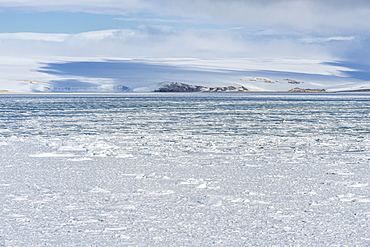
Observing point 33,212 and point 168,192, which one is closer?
point 33,212

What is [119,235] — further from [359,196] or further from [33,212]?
[359,196]

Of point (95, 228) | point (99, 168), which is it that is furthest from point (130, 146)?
point (95, 228)

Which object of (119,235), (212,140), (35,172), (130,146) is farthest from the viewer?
(212,140)

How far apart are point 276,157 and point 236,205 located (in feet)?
14.1

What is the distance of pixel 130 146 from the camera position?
12.1 meters

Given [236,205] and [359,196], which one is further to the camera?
[359,196]

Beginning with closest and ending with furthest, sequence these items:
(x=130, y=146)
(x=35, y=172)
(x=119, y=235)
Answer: (x=119, y=235), (x=35, y=172), (x=130, y=146)

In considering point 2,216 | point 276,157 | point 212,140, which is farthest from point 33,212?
point 212,140

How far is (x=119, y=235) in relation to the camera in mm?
4809

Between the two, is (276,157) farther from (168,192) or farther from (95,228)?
(95,228)

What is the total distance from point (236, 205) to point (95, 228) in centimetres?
184

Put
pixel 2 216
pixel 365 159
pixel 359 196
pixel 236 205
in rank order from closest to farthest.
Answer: pixel 2 216
pixel 236 205
pixel 359 196
pixel 365 159

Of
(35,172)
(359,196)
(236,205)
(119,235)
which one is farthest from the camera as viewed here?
(35,172)

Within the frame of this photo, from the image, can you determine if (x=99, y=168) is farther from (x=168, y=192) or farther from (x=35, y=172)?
(x=168, y=192)
